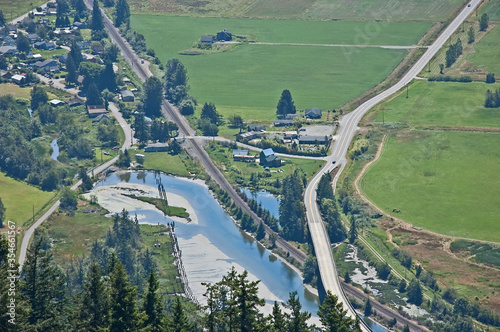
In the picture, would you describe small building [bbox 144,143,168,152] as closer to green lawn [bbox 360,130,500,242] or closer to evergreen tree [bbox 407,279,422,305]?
green lawn [bbox 360,130,500,242]

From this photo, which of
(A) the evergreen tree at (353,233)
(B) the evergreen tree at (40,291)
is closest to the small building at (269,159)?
(A) the evergreen tree at (353,233)

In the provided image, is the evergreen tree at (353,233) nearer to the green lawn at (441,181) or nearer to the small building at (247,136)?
the green lawn at (441,181)

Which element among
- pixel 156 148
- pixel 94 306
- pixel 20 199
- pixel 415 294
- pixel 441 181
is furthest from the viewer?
pixel 156 148

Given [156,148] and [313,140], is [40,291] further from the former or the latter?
[313,140]

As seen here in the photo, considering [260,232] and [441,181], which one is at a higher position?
[441,181]

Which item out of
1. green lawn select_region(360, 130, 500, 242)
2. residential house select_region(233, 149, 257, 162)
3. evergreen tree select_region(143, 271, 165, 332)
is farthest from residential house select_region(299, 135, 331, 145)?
evergreen tree select_region(143, 271, 165, 332)

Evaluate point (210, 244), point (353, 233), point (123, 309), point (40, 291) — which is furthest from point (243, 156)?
point (123, 309)
